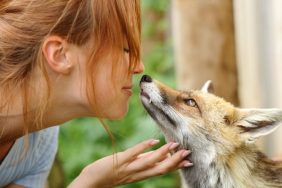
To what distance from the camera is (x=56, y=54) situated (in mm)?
2852

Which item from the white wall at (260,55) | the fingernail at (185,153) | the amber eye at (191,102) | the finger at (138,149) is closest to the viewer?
the finger at (138,149)

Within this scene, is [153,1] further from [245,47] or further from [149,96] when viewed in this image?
[149,96]

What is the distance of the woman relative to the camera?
111 inches

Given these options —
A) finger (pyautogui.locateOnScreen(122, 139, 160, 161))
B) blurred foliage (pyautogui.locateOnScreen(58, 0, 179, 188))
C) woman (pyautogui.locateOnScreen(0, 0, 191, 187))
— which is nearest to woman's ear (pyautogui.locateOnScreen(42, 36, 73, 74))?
woman (pyautogui.locateOnScreen(0, 0, 191, 187))

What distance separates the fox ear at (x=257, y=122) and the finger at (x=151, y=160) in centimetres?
54

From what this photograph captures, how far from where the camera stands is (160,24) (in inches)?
435

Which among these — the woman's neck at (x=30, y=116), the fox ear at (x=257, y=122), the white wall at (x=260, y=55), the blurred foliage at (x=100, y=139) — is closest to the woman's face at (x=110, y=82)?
the woman's neck at (x=30, y=116)

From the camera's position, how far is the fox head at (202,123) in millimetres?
3404

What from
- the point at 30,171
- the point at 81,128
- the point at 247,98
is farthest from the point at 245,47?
the point at 30,171

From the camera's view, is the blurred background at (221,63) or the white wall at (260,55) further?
the blurred background at (221,63)

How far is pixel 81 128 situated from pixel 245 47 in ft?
7.08

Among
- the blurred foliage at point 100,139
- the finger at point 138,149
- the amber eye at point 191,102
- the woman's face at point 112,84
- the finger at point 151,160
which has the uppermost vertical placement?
the woman's face at point 112,84

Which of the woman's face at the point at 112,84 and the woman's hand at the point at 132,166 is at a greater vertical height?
the woman's face at the point at 112,84

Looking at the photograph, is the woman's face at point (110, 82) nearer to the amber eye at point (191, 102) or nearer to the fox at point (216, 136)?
the fox at point (216, 136)
